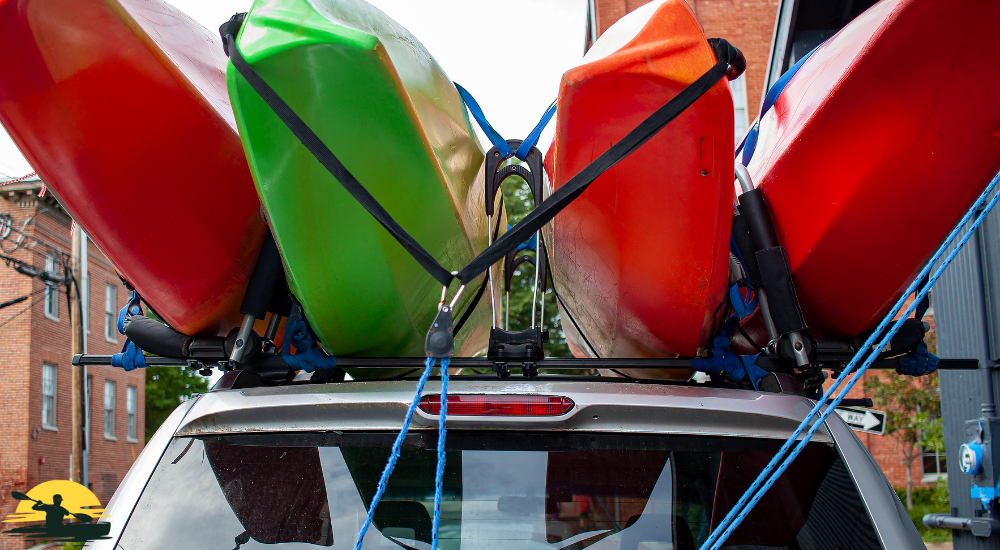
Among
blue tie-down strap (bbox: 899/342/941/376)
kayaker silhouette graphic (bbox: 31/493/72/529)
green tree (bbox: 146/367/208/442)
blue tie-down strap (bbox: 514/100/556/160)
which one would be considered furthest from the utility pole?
blue tie-down strap (bbox: 899/342/941/376)

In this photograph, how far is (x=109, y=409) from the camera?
3014 cm

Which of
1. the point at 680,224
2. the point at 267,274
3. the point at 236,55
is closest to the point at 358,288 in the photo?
the point at 267,274

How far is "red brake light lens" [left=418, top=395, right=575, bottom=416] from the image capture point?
195 centimetres

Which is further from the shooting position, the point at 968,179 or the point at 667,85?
the point at 968,179

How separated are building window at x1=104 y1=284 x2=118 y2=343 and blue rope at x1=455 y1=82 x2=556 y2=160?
96.2ft

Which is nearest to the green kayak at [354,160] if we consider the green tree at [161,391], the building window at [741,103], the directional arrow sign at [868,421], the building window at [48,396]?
the directional arrow sign at [868,421]

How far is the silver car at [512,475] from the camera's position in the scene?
1852 mm

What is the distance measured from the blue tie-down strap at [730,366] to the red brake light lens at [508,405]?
708mm

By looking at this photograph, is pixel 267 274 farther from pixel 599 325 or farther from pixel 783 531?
pixel 783 531

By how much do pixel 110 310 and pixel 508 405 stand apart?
102 ft

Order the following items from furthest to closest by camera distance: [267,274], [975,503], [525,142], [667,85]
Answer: [975,503] < [525,142] < [267,274] < [667,85]

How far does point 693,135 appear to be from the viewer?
2117 millimetres

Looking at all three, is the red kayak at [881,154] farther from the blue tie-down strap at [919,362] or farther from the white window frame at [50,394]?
the white window frame at [50,394]

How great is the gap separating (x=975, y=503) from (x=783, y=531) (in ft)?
19.8
